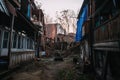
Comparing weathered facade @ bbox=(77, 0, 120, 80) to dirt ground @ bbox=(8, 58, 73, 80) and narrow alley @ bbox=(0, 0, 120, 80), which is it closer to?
narrow alley @ bbox=(0, 0, 120, 80)

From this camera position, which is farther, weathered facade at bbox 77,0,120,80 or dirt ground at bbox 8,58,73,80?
dirt ground at bbox 8,58,73,80

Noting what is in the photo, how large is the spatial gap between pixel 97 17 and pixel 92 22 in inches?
19.8

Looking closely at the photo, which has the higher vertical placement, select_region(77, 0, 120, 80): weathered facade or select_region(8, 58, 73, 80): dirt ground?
select_region(77, 0, 120, 80): weathered facade

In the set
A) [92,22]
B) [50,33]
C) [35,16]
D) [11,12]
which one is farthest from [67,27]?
[11,12]

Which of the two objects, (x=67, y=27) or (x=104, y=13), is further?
(x=67, y=27)

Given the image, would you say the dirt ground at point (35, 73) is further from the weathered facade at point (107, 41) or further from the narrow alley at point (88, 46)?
the weathered facade at point (107, 41)

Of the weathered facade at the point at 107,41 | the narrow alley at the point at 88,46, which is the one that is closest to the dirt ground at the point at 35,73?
the narrow alley at the point at 88,46

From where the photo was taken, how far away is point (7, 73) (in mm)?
8492

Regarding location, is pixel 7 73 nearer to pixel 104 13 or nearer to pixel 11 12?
pixel 11 12

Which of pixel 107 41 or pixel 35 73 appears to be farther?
pixel 35 73

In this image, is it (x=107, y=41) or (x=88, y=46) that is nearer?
(x=107, y=41)

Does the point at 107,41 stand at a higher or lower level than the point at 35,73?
higher

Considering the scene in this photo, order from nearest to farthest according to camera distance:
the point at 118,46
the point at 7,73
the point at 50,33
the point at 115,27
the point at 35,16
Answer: the point at 118,46
the point at 115,27
the point at 7,73
the point at 35,16
the point at 50,33

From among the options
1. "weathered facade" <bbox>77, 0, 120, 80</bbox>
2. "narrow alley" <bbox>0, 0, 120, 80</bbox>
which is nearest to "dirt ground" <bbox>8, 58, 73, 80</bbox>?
"narrow alley" <bbox>0, 0, 120, 80</bbox>
